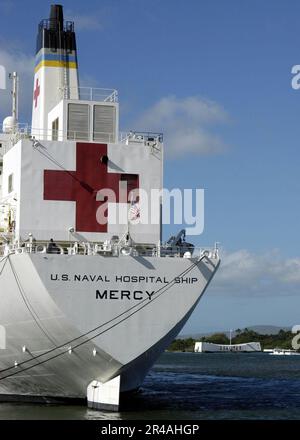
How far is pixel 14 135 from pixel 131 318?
27.9 feet

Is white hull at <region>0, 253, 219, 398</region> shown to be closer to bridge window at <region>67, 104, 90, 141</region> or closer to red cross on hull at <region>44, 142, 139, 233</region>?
red cross on hull at <region>44, 142, 139, 233</region>

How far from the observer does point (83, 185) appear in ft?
81.3

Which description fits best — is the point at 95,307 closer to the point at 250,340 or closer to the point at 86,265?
the point at 86,265

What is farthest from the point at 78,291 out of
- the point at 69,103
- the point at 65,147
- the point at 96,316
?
the point at 69,103

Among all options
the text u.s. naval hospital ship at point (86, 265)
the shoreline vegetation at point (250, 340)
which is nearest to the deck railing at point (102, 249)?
the text u.s. naval hospital ship at point (86, 265)

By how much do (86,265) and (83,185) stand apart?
9.01ft

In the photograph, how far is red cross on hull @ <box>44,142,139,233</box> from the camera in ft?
80.9

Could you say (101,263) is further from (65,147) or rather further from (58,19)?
(58,19)

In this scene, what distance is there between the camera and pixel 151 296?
23.2m

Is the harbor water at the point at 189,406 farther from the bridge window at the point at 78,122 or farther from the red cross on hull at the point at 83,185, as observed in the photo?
the bridge window at the point at 78,122

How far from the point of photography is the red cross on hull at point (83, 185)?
80.9 ft

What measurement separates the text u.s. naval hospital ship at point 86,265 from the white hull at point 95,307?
3 cm

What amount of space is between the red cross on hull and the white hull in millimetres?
1965

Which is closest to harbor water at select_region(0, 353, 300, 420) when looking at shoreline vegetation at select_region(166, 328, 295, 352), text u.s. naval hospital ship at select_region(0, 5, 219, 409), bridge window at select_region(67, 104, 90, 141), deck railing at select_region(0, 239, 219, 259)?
text u.s. naval hospital ship at select_region(0, 5, 219, 409)
